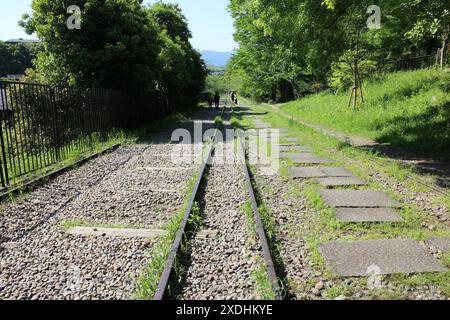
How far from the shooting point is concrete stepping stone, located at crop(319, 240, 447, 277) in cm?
383

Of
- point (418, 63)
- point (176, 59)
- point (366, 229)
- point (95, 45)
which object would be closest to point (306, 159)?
point (366, 229)

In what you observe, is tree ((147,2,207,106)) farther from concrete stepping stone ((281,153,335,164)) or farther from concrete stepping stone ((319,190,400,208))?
concrete stepping stone ((319,190,400,208))

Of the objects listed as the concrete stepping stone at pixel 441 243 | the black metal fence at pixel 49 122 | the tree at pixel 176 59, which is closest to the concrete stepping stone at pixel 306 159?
the concrete stepping stone at pixel 441 243

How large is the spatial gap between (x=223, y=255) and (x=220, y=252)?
0.10 metres

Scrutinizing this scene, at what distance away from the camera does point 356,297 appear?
11.0 feet

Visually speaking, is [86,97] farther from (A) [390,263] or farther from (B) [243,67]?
(B) [243,67]

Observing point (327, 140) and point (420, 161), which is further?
point (327, 140)

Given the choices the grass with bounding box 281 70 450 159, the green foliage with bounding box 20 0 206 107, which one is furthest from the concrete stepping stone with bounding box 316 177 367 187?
the green foliage with bounding box 20 0 206 107

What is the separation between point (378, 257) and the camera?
411 centimetres

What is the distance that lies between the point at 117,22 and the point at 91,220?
1214cm

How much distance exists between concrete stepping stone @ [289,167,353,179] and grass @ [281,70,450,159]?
117 inches

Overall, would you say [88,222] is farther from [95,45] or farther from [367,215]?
[95,45]

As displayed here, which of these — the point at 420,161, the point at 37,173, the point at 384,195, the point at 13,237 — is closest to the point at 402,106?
the point at 420,161

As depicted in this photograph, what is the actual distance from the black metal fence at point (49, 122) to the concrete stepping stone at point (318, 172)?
5.81m
